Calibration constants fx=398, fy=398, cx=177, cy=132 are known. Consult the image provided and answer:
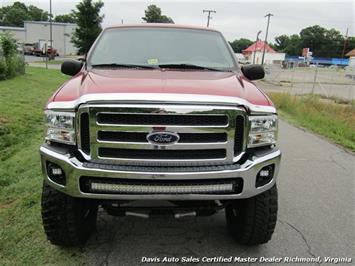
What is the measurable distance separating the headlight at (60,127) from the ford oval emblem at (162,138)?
601 mm

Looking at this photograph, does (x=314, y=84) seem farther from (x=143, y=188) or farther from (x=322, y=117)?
(x=143, y=188)

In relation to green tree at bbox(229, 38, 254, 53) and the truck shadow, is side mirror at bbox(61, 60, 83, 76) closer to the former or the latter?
the truck shadow

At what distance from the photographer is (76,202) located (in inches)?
132

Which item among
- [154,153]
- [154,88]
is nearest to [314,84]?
[154,88]

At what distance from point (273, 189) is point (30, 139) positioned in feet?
19.7

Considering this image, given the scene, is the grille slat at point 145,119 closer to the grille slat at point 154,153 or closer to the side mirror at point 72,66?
the grille slat at point 154,153

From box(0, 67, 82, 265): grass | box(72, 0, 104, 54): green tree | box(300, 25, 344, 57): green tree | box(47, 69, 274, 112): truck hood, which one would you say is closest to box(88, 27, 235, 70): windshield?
box(47, 69, 274, 112): truck hood

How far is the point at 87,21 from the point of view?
38031mm

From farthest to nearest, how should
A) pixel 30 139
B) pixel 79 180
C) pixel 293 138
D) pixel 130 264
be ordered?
1. pixel 293 138
2. pixel 30 139
3. pixel 130 264
4. pixel 79 180

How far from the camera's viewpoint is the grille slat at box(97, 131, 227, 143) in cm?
296

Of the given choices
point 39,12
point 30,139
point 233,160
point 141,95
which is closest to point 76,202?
point 141,95

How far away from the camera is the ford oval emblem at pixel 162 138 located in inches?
116

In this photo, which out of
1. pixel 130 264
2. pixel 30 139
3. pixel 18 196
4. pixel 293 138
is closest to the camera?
pixel 130 264

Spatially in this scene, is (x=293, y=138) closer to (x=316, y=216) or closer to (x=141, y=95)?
(x=316, y=216)
